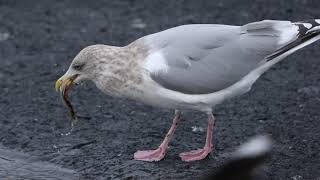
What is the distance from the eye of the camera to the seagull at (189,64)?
16.6ft

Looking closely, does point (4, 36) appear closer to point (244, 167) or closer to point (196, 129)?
point (196, 129)

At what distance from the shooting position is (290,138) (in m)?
5.61

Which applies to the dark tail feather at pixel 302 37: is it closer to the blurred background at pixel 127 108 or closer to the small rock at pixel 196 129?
the blurred background at pixel 127 108

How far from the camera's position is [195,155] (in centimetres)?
533

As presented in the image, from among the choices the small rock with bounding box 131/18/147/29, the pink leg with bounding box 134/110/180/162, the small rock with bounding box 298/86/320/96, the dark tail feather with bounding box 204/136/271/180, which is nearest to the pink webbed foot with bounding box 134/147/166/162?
the pink leg with bounding box 134/110/180/162

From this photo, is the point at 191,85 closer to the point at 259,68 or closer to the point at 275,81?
the point at 259,68

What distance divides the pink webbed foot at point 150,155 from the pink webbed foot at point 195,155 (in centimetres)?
14

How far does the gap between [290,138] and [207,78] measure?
Result: 899 mm

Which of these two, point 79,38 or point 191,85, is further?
point 79,38

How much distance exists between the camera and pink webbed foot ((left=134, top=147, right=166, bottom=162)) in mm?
5340

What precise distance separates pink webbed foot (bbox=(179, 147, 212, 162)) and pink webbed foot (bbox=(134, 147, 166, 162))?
0.14 metres

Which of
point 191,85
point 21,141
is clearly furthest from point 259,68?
point 21,141

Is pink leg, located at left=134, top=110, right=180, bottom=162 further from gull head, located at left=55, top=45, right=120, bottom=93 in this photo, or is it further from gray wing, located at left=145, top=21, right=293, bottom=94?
gull head, located at left=55, top=45, right=120, bottom=93

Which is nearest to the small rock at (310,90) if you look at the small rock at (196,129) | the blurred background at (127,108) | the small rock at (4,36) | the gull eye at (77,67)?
the blurred background at (127,108)
